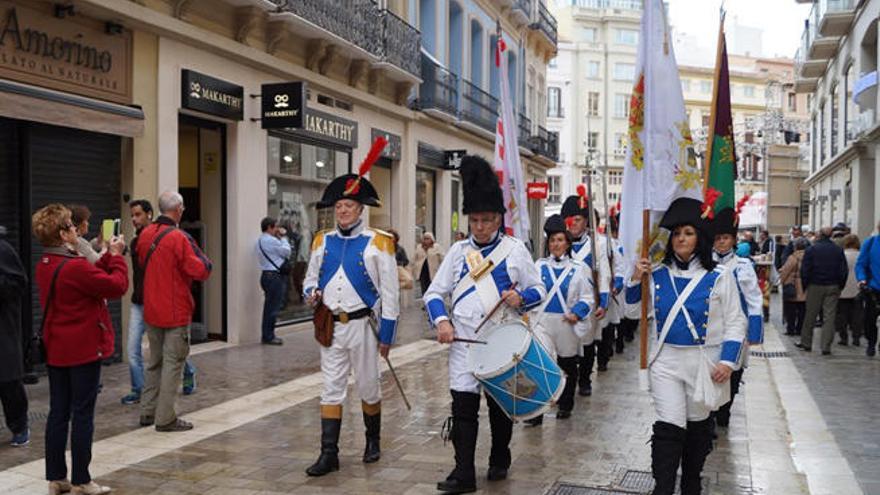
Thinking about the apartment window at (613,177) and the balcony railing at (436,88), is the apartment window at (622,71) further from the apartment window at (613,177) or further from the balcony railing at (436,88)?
the balcony railing at (436,88)

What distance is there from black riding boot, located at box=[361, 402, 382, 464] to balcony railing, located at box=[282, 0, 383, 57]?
865 cm

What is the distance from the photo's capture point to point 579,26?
236ft

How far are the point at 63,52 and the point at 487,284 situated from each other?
20.9 ft

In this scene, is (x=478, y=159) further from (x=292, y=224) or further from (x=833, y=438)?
(x=292, y=224)

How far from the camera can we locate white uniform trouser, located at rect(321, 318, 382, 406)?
6.21 meters

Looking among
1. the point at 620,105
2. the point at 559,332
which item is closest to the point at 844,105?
the point at 559,332

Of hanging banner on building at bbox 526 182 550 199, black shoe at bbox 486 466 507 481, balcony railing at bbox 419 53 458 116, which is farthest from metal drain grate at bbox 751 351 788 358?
balcony railing at bbox 419 53 458 116

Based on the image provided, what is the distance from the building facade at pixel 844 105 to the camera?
22.2 meters

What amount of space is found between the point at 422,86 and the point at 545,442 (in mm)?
14647

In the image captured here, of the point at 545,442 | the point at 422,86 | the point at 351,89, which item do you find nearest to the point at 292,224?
the point at 351,89

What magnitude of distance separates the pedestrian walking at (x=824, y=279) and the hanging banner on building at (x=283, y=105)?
26.9 feet

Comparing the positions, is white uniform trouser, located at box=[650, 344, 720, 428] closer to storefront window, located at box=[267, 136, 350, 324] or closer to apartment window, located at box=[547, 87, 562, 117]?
storefront window, located at box=[267, 136, 350, 324]

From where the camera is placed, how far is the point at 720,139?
586 centimetres

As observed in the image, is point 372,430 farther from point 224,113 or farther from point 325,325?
point 224,113
